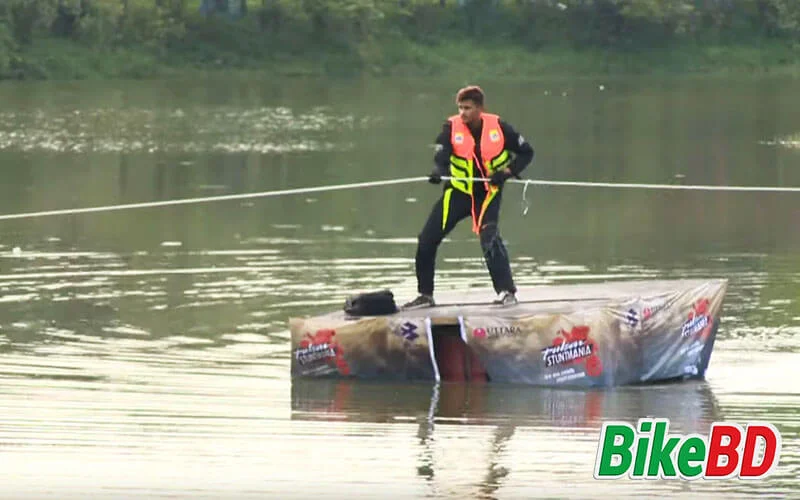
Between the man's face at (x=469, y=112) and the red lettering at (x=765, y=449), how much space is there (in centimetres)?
324

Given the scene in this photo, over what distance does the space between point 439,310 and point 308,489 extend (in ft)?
12.5

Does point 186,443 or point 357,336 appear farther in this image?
point 357,336

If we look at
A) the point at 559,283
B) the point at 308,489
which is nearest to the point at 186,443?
the point at 308,489

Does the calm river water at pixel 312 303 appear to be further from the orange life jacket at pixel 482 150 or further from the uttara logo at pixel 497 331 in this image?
the orange life jacket at pixel 482 150

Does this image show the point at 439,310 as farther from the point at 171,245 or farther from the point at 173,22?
the point at 173,22

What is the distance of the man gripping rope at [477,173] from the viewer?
44.8 feet

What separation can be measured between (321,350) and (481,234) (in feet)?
4.73

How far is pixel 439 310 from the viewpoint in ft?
44.7

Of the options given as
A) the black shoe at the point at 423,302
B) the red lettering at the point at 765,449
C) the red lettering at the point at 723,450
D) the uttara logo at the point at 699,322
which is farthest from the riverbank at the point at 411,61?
the red lettering at the point at 765,449

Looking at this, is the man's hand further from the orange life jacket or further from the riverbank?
the riverbank

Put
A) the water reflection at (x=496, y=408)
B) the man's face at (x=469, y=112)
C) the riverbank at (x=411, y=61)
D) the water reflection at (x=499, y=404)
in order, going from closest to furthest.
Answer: the water reflection at (x=496, y=408)
the water reflection at (x=499, y=404)
the man's face at (x=469, y=112)
the riverbank at (x=411, y=61)

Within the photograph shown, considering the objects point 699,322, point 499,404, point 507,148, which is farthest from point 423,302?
point 699,322

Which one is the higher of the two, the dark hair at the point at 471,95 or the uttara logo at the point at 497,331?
the dark hair at the point at 471,95

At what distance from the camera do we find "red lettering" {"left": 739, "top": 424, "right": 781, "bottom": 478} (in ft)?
33.5
